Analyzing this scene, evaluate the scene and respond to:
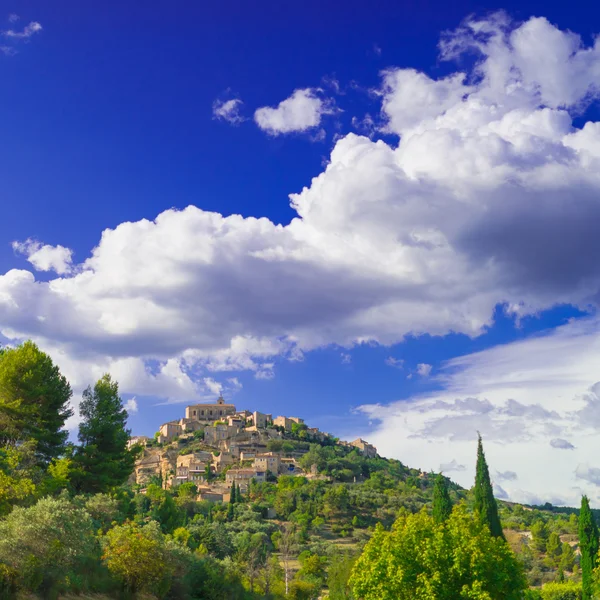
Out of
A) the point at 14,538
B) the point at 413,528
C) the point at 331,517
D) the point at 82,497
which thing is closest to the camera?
the point at 14,538

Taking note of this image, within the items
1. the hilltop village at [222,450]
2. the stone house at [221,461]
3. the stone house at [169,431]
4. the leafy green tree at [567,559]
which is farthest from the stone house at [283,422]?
the leafy green tree at [567,559]

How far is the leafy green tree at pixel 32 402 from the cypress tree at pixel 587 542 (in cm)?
3941

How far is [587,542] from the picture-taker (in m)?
52.3

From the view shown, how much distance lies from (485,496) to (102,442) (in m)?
39.9

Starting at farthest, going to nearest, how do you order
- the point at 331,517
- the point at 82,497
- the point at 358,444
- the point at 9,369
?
the point at 358,444 < the point at 331,517 < the point at 9,369 < the point at 82,497

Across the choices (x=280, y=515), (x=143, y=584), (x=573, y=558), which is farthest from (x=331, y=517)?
(x=143, y=584)

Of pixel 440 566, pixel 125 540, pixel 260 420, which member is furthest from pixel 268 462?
pixel 440 566

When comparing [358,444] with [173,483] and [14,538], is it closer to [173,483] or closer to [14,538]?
[173,483]

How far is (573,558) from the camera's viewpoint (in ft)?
269

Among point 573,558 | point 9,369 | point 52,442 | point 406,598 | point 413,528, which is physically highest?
point 9,369

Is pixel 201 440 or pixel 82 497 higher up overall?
pixel 201 440

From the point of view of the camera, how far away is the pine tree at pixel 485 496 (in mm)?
60041

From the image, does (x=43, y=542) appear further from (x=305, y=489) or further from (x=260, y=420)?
(x=260, y=420)

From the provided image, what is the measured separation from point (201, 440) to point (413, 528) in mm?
138560
